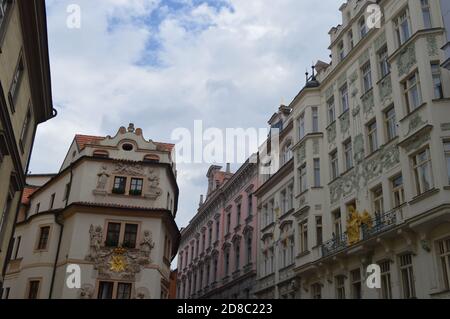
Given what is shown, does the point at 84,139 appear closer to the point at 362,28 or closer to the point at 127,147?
the point at 127,147

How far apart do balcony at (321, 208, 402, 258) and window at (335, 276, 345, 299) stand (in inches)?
52.0

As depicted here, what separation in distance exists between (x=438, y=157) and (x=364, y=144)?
6.19 m

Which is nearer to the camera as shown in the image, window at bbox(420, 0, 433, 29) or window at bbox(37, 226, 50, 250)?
window at bbox(420, 0, 433, 29)

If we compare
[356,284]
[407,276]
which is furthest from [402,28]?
[356,284]

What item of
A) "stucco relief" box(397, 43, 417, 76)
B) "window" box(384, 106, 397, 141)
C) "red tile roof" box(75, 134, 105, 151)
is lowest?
"window" box(384, 106, 397, 141)

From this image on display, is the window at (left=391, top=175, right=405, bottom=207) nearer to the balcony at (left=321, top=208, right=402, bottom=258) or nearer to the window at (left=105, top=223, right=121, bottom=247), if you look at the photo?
the balcony at (left=321, top=208, right=402, bottom=258)

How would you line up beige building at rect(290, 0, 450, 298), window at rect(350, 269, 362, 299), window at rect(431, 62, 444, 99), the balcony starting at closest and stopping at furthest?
beige building at rect(290, 0, 450, 298)
window at rect(431, 62, 444, 99)
the balcony
window at rect(350, 269, 362, 299)

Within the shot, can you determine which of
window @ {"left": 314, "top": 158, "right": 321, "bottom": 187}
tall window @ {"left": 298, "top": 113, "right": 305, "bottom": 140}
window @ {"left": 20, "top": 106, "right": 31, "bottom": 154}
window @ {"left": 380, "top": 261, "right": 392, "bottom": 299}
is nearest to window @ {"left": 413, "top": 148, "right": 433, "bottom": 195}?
window @ {"left": 380, "top": 261, "right": 392, "bottom": 299}

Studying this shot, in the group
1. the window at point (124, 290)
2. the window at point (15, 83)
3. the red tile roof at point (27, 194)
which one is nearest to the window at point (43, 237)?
the window at point (124, 290)

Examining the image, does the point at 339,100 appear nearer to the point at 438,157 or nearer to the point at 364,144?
the point at 364,144

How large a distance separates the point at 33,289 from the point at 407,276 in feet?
73.7

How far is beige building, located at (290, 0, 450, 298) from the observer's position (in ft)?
64.0

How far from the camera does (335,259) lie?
83.1ft
